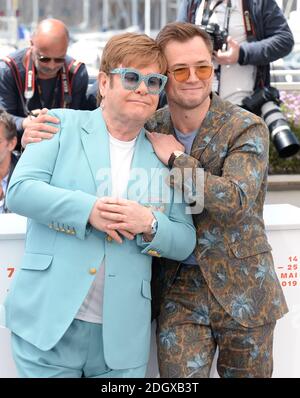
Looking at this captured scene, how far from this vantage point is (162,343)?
280 centimetres

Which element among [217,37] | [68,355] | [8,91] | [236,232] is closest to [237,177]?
[236,232]

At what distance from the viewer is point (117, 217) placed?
253 centimetres

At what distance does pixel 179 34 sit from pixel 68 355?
1183 mm

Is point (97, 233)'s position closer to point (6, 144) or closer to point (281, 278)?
point (281, 278)

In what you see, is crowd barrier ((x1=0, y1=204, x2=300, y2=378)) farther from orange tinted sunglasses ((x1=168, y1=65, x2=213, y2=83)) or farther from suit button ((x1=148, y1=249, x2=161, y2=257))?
orange tinted sunglasses ((x1=168, y1=65, x2=213, y2=83))

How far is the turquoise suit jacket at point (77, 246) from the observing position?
100 inches

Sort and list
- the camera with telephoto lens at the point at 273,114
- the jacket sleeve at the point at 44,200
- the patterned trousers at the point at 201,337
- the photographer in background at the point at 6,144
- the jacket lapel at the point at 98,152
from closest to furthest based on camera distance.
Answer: the jacket sleeve at the point at 44,200 < the jacket lapel at the point at 98,152 < the patterned trousers at the point at 201,337 < the photographer in background at the point at 6,144 < the camera with telephoto lens at the point at 273,114

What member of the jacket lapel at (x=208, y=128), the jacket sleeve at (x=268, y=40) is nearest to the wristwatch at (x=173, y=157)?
the jacket lapel at (x=208, y=128)

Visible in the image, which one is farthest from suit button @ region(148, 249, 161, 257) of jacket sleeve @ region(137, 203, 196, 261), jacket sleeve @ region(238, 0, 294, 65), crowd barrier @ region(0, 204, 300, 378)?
jacket sleeve @ region(238, 0, 294, 65)

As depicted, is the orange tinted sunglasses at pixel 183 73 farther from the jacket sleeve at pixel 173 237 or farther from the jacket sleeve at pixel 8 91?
the jacket sleeve at pixel 8 91

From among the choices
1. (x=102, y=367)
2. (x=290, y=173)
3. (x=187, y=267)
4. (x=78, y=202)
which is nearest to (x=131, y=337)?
(x=102, y=367)

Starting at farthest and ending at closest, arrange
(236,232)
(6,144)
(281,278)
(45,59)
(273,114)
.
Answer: (273,114) < (45,59) < (6,144) < (281,278) < (236,232)

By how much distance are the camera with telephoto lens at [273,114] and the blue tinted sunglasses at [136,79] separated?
261 centimetres
